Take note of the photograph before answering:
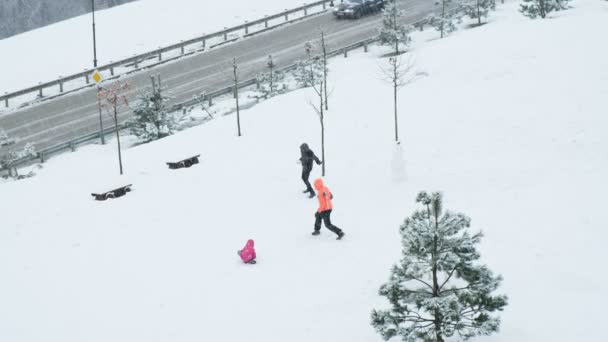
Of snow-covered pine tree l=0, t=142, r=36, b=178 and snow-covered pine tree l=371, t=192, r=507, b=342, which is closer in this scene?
snow-covered pine tree l=371, t=192, r=507, b=342

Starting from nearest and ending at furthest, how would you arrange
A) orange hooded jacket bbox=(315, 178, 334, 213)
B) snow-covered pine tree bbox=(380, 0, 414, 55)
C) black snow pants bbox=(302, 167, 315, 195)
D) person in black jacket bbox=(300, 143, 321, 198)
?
orange hooded jacket bbox=(315, 178, 334, 213), person in black jacket bbox=(300, 143, 321, 198), black snow pants bbox=(302, 167, 315, 195), snow-covered pine tree bbox=(380, 0, 414, 55)

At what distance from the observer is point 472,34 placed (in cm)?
3198

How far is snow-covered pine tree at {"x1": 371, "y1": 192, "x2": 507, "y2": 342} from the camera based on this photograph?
8.34 meters

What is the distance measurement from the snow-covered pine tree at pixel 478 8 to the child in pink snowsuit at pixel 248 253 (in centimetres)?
2826

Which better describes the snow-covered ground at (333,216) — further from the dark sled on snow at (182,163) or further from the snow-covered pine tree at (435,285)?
the snow-covered pine tree at (435,285)

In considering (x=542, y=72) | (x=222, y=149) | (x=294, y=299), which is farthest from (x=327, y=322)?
(x=542, y=72)

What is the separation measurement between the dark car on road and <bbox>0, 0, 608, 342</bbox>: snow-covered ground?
53.4 ft

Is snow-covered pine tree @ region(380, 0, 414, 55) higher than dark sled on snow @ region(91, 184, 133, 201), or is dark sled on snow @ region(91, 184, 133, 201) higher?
snow-covered pine tree @ region(380, 0, 414, 55)

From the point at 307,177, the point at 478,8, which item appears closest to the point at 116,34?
the point at 478,8

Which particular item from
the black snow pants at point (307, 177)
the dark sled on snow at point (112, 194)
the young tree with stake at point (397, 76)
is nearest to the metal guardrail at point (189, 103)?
the young tree with stake at point (397, 76)

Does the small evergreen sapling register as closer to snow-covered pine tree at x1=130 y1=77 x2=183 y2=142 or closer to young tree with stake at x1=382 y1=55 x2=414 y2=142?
snow-covered pine tree at x1=130 y1=77 x2=183 y2=142

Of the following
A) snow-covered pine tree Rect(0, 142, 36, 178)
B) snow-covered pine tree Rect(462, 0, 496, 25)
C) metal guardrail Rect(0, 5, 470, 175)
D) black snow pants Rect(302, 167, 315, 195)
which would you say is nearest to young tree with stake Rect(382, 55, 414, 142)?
black snow pants Rect(302, 167, 315, 195)

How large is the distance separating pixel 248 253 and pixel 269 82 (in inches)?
760

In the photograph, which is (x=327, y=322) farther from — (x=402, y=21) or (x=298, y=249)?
(x=402, y=21)
